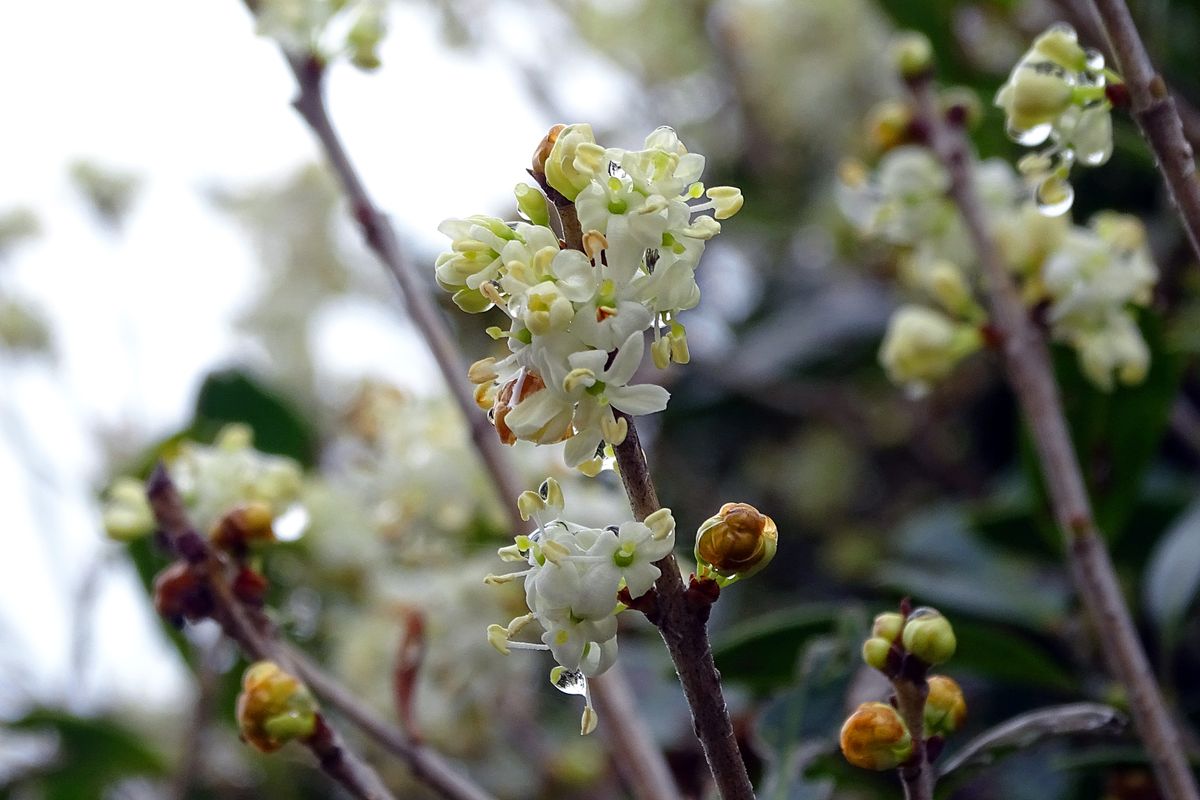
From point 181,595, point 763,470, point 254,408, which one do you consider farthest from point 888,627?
point 763,470

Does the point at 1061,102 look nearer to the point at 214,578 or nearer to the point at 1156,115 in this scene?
the point at 1156,115

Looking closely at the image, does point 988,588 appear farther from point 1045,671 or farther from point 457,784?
point 457,784

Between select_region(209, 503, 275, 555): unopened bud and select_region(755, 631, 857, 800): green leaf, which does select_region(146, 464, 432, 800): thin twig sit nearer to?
select_region(209, 503, 275, 555): unopened bud

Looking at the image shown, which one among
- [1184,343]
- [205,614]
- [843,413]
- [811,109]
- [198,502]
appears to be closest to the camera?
[205,614]

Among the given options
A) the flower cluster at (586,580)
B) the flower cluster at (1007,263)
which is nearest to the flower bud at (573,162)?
the flower cluster at (586,580)

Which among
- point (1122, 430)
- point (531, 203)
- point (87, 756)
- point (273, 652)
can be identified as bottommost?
point (1122, 430)

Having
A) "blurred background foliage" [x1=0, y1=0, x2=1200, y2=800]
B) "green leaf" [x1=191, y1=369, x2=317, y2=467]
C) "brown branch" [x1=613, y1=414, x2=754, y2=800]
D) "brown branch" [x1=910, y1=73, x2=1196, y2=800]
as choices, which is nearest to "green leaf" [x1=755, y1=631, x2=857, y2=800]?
"blurred background foliage" [x1=0, y1=0, x2=1200, y2=800]

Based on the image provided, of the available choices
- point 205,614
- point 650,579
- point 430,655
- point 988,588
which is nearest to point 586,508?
point 430,655

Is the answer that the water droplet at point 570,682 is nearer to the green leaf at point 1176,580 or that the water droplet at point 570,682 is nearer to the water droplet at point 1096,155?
the water droplet at point 1096,155
